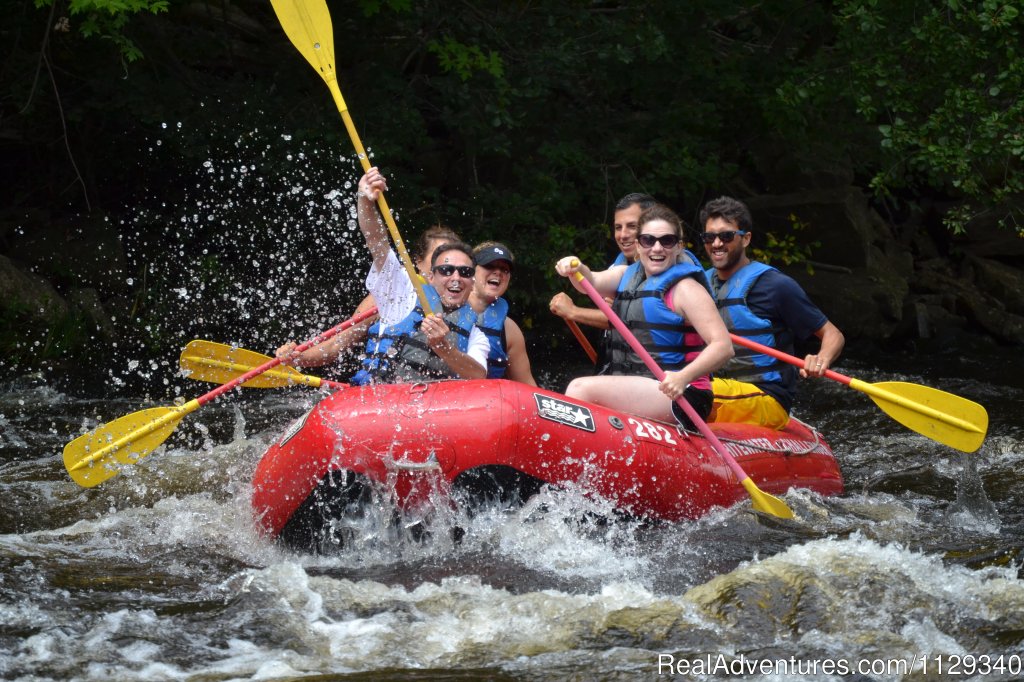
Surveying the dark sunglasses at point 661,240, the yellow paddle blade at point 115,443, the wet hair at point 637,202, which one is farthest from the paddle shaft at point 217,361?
the dark sunglasses at point 661,240

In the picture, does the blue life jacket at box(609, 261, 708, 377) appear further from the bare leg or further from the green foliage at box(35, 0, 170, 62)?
the green foliage at box(35, 0, 170, 62)

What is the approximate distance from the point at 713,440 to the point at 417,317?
4.06 ft

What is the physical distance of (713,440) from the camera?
4.63 m

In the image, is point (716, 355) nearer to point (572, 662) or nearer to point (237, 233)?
point (572, 662)

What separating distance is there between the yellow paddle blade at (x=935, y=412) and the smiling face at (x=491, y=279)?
1.60 metres

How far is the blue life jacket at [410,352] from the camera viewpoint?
459cm

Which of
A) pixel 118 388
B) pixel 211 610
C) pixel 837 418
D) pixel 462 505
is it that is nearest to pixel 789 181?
pixel 837 418

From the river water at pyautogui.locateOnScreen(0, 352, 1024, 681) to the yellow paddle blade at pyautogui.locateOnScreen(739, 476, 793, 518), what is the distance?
48mm

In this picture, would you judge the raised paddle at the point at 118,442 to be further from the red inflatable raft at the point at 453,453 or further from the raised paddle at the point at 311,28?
the raised paddle at the point at 311,28

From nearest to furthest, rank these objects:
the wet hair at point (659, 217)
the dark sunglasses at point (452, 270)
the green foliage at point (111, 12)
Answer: the dark sunglasses at point (452, 270) → the wet hair at point (659, 217) → the green foliage at point (111, 12)

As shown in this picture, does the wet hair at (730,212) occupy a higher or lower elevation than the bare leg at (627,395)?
higher

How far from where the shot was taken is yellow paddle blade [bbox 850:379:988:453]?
5078 millimetres

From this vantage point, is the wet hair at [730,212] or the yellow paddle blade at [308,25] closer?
the yellow paddle blade at [308,25]

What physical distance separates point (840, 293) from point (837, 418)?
280 cm
